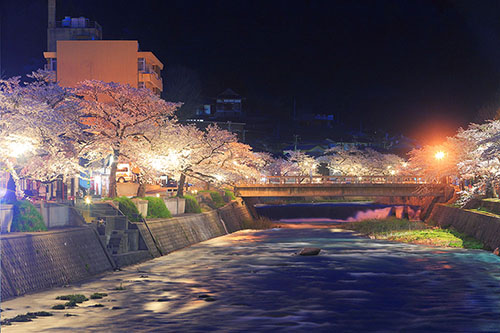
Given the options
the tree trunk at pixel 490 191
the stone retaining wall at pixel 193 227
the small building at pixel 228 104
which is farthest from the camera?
the small building at pixel 228 104

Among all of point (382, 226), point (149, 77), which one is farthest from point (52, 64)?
point (382, 226)

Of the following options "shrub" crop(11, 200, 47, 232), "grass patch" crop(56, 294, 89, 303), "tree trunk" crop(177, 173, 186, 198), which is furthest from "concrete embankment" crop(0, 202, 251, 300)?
"tree trunk" crop(177, 173, 186, 198)

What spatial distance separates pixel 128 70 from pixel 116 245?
58.4 metres

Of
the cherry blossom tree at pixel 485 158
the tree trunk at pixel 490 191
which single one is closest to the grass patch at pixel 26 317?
the cherry blossom tree at pixel 485 158

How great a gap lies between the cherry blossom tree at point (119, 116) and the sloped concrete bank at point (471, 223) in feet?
89.8

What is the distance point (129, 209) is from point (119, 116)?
10.9 meters

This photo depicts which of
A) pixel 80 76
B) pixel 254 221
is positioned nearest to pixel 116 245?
pixel 254 221

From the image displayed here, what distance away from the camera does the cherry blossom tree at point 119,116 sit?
5197 cm

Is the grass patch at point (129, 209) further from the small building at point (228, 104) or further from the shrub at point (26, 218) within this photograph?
the small building at point (228, 104)

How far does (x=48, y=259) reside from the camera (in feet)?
103

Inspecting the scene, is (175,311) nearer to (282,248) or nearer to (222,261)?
(222,261)

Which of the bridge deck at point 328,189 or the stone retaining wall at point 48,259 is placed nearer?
the stone retaining wall at point 48,259

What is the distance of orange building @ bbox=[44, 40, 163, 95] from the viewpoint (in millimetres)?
92562

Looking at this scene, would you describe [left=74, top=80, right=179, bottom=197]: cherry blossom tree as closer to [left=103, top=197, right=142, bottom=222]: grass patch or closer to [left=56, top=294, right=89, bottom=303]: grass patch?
[left=103, top=197, right=142, bottom=222]: grass patch
